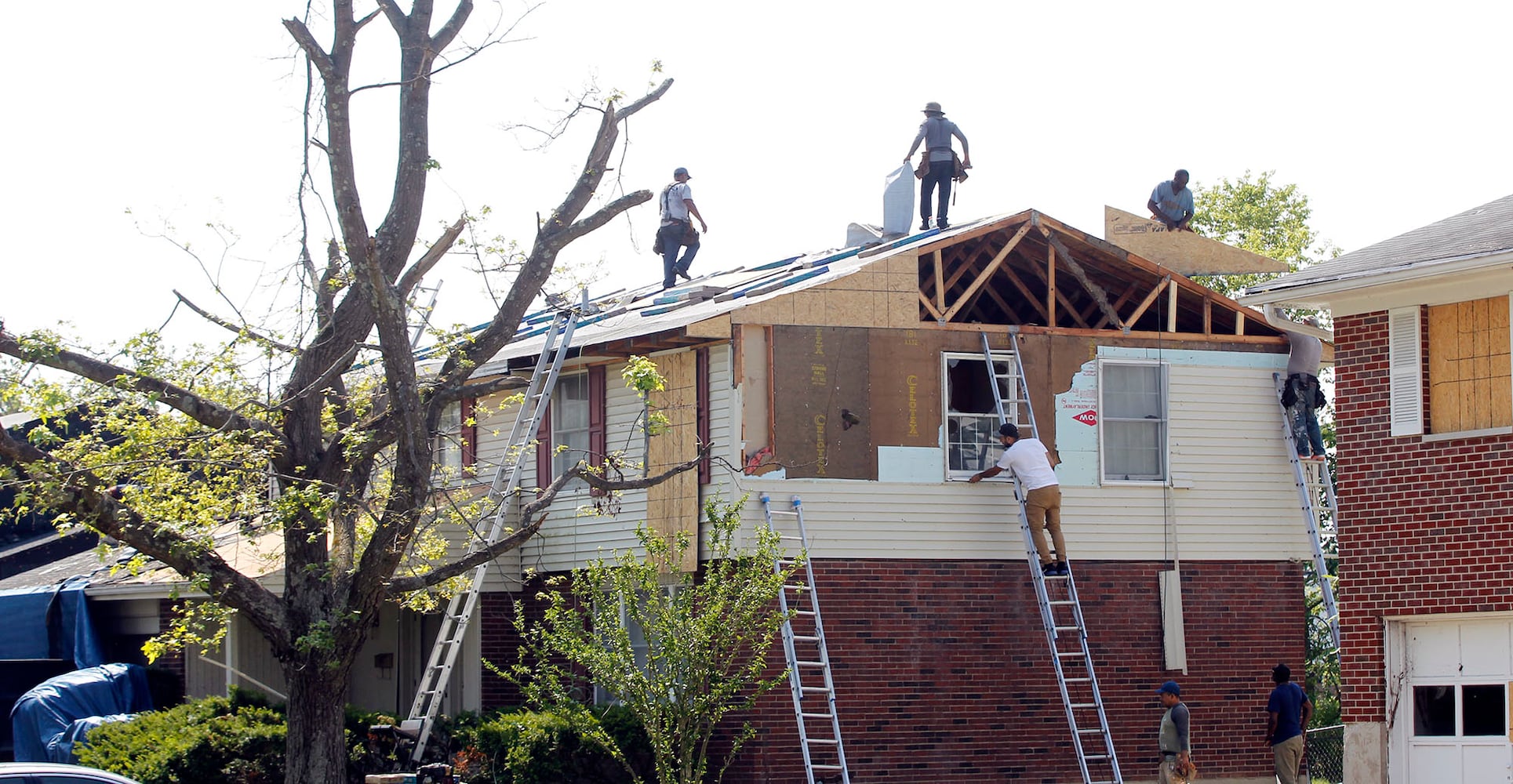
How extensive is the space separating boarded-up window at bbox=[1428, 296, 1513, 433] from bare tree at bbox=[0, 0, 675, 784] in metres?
6.93

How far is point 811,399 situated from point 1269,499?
5.57 m

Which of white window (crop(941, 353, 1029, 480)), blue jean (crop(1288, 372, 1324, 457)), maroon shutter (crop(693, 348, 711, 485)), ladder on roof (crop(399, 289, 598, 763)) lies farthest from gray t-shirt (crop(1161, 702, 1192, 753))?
ladder on roof (crop(399, 289, 598, 763))

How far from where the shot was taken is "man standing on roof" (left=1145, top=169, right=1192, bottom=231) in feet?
64.9

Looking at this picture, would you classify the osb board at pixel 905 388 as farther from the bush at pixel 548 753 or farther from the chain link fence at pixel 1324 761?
the chain link fence at pixel 1324 761

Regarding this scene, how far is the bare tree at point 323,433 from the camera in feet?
43.7

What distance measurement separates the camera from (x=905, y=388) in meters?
17.6

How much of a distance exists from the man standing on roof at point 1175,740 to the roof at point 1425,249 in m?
3.99

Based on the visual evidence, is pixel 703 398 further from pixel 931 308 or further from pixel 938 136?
pixel 938 136

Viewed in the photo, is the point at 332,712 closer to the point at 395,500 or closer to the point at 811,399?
the point at 395,500

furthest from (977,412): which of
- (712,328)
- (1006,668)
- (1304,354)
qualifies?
(1304,354)

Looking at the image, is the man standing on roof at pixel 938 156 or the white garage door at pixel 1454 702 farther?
the man standing on roof at pixel 938 156

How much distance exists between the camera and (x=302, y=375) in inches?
578

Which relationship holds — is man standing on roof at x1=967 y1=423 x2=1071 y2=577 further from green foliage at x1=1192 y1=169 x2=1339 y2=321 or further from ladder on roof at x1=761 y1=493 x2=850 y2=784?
green foliage at x1=1192 y1=169 x2=1339 y2=321

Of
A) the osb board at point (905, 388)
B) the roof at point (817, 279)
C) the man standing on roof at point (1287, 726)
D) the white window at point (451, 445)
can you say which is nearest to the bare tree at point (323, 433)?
the roof at point (817, 279)
